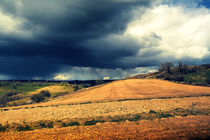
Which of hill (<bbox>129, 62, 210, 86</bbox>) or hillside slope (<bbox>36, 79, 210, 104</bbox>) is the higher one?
hill (<bbox>129, 62, 210, 86</bbox>)

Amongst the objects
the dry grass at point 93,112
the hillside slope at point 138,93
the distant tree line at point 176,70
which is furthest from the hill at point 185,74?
the dry grass at point 93,112

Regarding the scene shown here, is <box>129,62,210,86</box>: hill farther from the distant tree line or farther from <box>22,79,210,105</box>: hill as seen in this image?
<box>22,79,210,105</box>: hill

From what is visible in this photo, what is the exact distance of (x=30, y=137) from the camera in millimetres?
23281

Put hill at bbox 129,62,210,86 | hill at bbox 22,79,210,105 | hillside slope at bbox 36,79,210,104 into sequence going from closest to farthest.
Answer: hill at bbox 22,79,210,105 < hillside slope at bbox 36,79,210,104 < hill at bbox 129,62,210,86

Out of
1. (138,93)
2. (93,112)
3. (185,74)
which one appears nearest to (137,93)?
(138,93)

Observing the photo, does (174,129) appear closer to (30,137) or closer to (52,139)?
(52,139)

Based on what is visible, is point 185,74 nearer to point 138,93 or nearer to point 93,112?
point 138,93

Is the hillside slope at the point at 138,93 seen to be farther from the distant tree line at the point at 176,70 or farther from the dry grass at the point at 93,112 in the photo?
the distant tree line at the point at 176,70

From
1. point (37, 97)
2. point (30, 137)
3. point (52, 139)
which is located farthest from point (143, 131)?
point (37, 97)

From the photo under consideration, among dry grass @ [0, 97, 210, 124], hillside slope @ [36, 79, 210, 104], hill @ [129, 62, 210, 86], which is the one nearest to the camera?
dry grass @ [0, 97, 210, 124]

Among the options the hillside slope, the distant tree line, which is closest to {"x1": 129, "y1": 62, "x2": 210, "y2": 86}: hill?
the distant tree line

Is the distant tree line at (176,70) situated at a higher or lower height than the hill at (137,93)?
higher

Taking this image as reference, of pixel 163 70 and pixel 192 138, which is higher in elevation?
pixel 163 70

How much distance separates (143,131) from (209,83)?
102 meters
